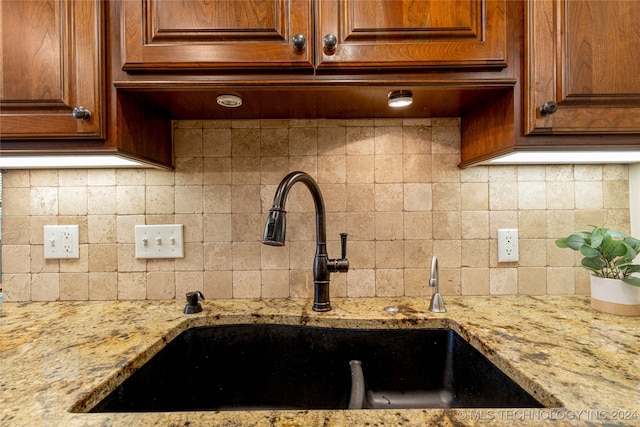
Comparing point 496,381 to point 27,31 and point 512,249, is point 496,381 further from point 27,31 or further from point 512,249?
point 27,31

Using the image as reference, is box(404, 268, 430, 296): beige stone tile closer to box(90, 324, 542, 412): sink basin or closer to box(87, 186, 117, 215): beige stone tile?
box(90, 324, 542, 412): sink basin

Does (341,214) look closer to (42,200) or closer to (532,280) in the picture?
(532,280)

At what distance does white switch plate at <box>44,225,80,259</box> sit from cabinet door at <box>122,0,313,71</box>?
0.66 m

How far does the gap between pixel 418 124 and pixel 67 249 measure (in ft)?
4.13

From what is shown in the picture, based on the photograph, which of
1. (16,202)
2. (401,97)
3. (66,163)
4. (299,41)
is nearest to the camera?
(299,41)

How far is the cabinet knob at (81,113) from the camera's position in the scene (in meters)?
0.70

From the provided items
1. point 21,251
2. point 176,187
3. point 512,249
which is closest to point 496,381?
point 512,249

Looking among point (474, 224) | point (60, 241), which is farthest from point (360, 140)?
point (60, 241)

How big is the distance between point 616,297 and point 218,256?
1184 millimetres

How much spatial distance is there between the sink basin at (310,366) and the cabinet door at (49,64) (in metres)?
0.63

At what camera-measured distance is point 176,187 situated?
1051 mm

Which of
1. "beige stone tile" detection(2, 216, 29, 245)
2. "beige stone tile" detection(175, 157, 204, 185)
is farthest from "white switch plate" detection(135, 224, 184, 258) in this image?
"beige stone tile" detection(2, 216, 29, 245)

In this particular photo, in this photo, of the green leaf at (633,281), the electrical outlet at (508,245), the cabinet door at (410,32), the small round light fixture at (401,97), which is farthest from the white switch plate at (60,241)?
the green leaf at (633,281)

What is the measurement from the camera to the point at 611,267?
0.87 metres
